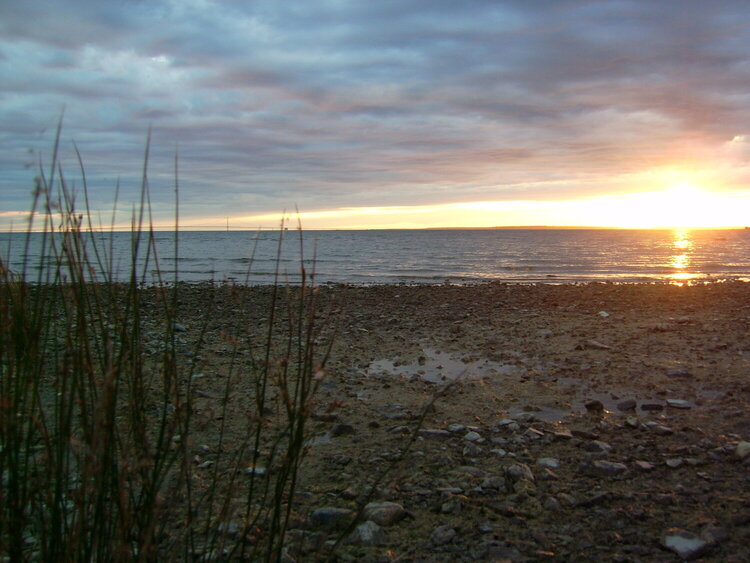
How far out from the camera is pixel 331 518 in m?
3.42

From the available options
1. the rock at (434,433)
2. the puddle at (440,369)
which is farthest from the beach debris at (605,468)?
the puddle at (440,369)

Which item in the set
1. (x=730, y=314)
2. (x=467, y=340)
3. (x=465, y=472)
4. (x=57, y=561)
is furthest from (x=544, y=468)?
(x=730, y=314)

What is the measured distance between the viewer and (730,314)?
433 inches

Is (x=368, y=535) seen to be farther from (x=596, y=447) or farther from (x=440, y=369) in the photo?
(x=440, y=369)

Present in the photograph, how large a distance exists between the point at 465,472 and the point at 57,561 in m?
2.74

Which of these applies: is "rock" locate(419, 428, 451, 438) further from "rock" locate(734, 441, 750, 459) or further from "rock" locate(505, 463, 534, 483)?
"rock" locate(734, 441, 750, 459)

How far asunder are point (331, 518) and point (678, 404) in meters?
3.91

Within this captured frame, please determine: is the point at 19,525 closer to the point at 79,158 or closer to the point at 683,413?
the point at 79,158

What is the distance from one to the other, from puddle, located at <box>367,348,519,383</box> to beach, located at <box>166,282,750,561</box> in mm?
40

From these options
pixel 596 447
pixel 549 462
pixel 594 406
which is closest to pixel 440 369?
pixel 594 406

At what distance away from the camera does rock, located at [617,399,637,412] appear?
219 inches

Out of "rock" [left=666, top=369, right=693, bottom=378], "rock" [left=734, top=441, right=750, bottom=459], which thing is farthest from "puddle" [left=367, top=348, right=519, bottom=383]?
"rock" [left=734, top=441, right=750, bottom=459]

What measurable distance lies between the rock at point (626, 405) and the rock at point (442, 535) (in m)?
3.00

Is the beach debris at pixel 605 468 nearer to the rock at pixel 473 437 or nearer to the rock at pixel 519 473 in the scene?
the rock at pixel 519 473
